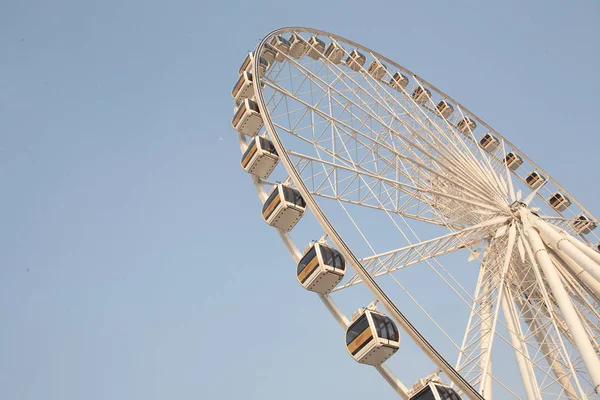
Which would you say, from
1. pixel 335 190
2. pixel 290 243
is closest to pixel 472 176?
pixel 335 190

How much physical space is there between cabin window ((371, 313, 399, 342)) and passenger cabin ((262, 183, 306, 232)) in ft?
11.7

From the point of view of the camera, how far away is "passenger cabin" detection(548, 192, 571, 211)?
2420 centimetres

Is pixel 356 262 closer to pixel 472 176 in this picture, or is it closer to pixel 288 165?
pixel 288 165

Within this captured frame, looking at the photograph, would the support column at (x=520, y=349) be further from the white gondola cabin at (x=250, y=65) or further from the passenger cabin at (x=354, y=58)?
the passenger cabin at (x=354, y=58)

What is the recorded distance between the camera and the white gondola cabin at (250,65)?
17139 mm

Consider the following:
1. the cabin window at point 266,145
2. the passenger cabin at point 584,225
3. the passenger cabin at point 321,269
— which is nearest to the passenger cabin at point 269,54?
the cabin window at point 266,145

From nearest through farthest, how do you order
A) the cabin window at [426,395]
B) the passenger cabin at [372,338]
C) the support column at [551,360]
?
the cabin window at [426,395] → the passenger cabin at [372,338] → the support column at [551,360]

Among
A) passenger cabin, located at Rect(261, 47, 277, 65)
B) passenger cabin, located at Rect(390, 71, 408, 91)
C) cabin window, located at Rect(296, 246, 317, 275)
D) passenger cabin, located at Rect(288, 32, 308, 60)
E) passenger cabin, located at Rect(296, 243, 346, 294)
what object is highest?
passenger cabin, located at Rect(288, 32, 308, 60)

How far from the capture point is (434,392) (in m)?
10.2

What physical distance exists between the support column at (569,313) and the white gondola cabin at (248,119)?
8795 mm

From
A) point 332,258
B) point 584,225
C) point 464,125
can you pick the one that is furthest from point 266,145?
point 584,225

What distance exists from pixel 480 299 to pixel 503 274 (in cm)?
119

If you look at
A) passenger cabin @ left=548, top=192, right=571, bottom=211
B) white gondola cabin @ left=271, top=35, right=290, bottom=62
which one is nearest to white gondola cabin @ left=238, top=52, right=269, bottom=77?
white gondola cabin @ left=271, top=35, right=290, bottom=62

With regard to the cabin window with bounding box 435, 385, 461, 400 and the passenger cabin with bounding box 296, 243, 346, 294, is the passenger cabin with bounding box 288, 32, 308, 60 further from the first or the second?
the cabin window with bounding box 435, 385, 461, 400
